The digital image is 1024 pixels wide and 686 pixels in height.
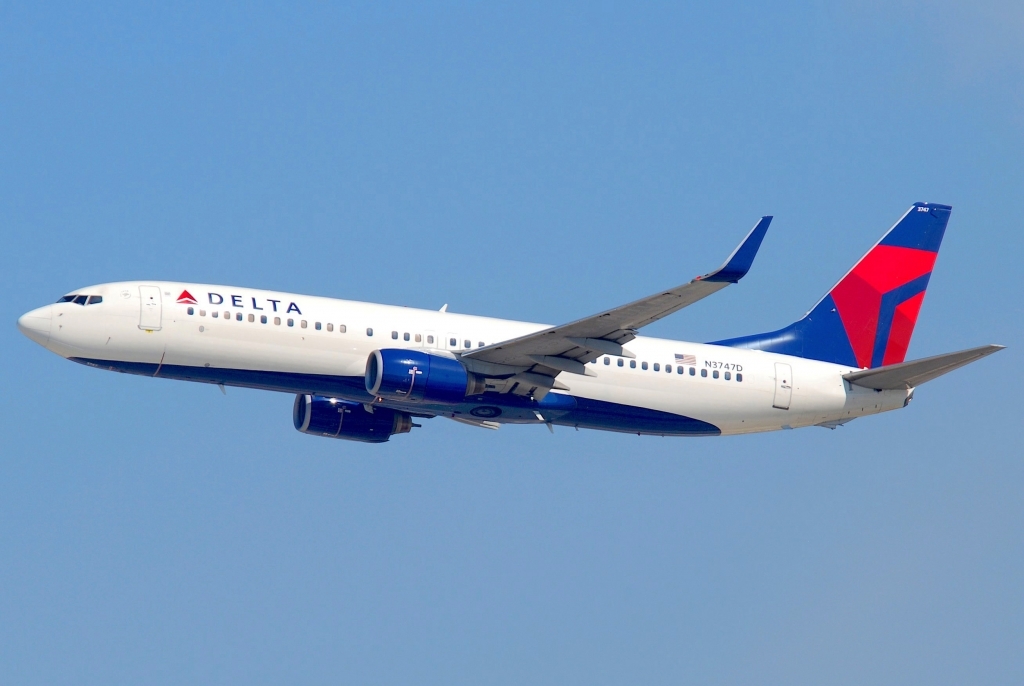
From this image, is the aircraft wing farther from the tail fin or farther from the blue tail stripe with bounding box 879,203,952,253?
the blue tail stripe with bounding box 879,203,952,253

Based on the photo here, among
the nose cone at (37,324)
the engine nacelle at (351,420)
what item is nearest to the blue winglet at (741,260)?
the engine nacelle at (351,420)

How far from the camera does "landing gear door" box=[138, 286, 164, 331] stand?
146ft

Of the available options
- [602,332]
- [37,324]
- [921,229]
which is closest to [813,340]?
[921,229]

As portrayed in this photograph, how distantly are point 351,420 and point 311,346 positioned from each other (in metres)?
6.99

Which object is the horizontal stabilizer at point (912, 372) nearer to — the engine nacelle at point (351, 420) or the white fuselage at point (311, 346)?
the white fuselage at point (311, 346)

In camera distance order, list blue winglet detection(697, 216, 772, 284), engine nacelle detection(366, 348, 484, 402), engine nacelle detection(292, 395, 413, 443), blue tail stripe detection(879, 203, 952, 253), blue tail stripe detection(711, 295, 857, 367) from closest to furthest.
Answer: blue winglet detection(697, 216, 772, 284)
engine nacelle detection(366, 348, 484, 402)
engine nacelle detection(292, 395, 413, 443)
blue tail stripe detection(711, 295, 857, 367)
blue tail stripe detection(879, 203, 952, 253)

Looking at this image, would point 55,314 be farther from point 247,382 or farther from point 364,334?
point 364,334

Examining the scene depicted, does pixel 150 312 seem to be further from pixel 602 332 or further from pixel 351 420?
pixel 602 332

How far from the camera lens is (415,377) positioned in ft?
146

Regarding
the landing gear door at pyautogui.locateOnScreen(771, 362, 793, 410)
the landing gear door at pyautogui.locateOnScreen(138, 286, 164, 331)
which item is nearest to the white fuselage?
the landing gear door at pyautogui.locateOnScreen(138, 286, 164, 331)

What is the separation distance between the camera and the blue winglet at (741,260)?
3891cm

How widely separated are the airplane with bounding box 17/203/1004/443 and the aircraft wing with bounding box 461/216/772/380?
5 centimetres

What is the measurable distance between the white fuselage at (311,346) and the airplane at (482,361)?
5cm

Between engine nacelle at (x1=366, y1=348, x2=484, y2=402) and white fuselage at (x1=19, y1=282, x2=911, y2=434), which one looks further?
white fuselage at (x1=19, y1=282, x2=911, y2=434)
